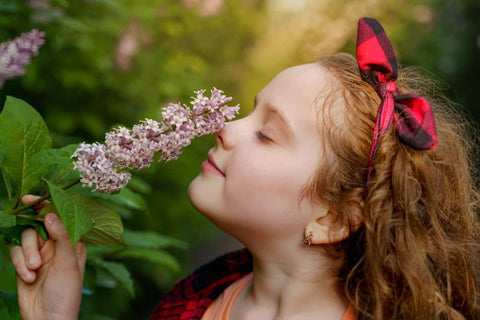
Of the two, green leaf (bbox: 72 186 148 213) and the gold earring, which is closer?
green leaf (bbox: 72 186 148 213)

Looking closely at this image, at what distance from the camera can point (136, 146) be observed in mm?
1409

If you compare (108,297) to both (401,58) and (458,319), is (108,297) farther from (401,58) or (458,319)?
(401,58)

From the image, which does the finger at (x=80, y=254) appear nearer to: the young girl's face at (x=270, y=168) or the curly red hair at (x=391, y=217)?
the young girl's face at (x=270, y=168)

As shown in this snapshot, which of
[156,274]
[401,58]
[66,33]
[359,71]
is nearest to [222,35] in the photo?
[401,58]

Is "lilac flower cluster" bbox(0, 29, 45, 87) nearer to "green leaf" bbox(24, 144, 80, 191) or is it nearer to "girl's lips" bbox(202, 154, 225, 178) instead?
"green leaf" bbox(24, 144, 80, 191)

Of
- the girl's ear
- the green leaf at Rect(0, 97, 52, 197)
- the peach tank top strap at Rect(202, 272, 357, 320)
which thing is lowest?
the peach tank top strap at Rect(202, 272, 357, 320)

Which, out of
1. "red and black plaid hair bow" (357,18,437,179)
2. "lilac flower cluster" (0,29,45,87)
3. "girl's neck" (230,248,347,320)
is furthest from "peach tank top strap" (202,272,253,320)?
"lilac flower cluster" (0,29,45,87)

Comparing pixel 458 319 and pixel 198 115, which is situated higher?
pixel 198 115

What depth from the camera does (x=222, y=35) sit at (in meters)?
6.73

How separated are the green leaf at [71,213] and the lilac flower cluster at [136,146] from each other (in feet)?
0.20

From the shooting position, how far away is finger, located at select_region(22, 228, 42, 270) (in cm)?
156

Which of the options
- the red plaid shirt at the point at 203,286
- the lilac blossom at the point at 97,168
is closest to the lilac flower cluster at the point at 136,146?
the lilac blossom at the point at 97,168

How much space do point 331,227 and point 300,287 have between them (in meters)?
0.21

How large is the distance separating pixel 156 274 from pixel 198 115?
2.98 metres
